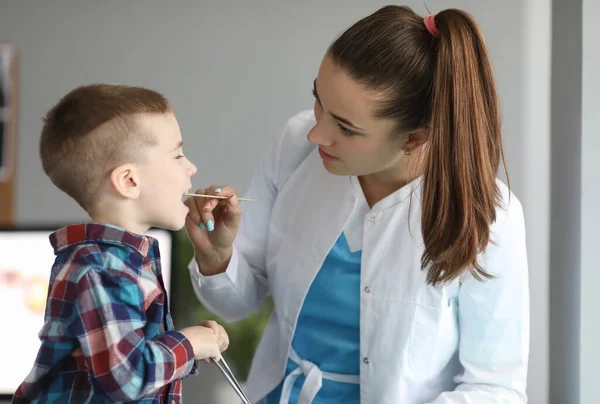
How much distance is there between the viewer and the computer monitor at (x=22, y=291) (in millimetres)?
1893

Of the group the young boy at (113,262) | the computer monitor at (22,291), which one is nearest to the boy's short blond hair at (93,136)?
the young boy at (113,262)

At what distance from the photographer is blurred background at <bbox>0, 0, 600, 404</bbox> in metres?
1.98

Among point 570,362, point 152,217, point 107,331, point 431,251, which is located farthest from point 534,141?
point 107,331

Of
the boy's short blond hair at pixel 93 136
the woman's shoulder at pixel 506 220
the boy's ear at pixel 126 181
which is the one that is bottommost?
the woman's shoulder at pixel 506 220

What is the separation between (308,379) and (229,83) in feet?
3.53

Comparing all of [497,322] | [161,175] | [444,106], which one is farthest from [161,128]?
[497,322]

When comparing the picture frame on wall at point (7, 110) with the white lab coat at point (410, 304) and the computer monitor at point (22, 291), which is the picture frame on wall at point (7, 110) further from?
the white lab coat at point (410, 304)

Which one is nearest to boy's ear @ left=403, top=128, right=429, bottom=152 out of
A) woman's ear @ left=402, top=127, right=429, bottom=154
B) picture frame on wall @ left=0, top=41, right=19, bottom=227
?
woman's ear @ left=402, top=127, right=429, bottom=154

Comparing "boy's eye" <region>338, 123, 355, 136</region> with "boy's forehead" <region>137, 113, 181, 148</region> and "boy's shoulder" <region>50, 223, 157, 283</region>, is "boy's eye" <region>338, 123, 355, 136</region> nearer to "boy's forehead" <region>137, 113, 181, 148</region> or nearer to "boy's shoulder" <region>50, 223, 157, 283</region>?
"boy's forehead" <region>137, 113, 181, 148</region>

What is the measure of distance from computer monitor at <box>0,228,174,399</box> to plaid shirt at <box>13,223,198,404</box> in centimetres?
97

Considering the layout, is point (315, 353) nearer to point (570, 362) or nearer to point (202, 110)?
point (570, 362)

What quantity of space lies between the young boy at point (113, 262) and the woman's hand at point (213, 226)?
0.22 metres

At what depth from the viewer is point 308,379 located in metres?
1.32

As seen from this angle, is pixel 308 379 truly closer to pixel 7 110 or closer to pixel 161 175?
pixel 161 175
